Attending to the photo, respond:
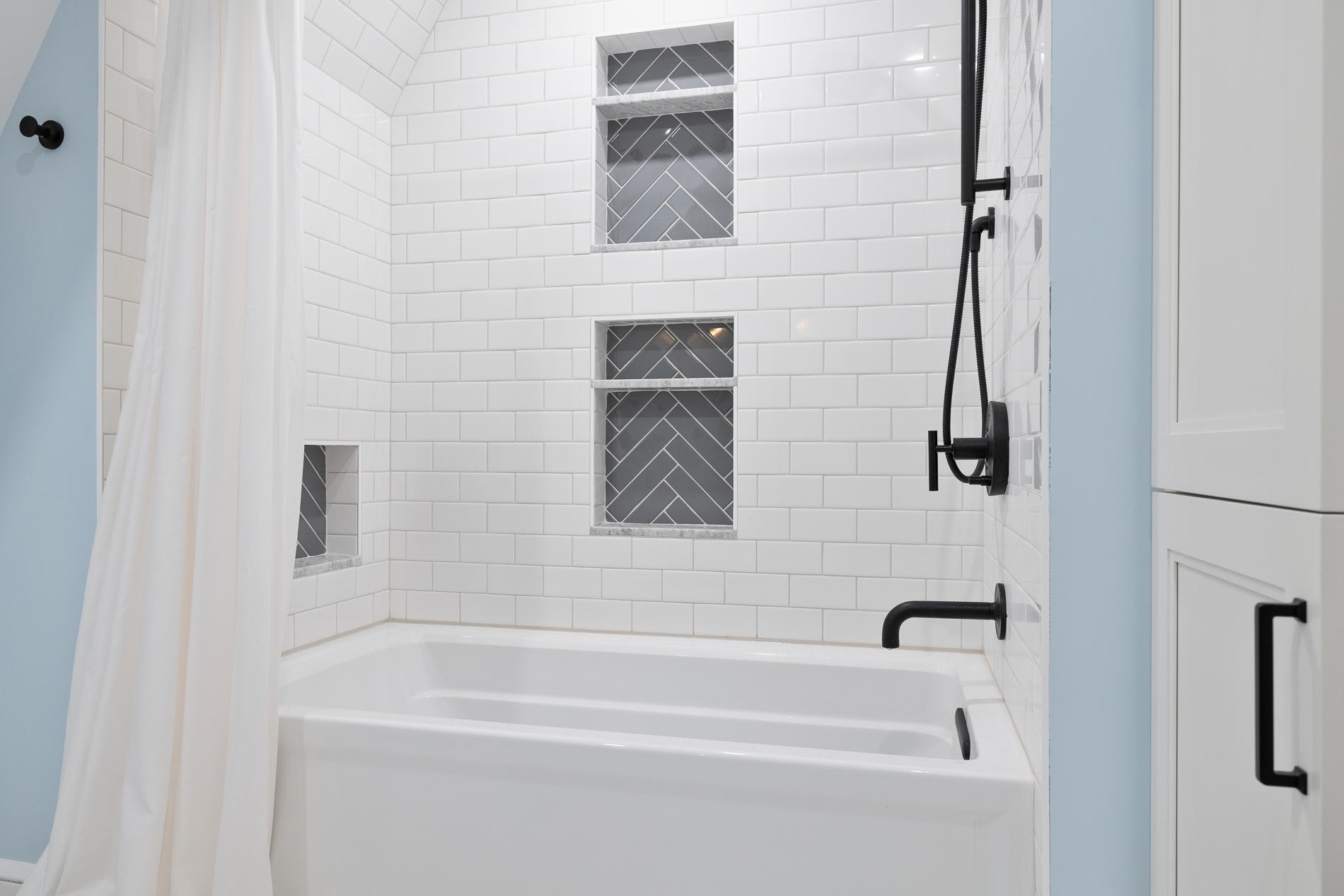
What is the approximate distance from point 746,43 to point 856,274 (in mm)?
787

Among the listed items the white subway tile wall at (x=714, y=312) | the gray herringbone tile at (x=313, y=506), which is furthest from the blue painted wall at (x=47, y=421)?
the white subway tile wall at (x=714, y=312)

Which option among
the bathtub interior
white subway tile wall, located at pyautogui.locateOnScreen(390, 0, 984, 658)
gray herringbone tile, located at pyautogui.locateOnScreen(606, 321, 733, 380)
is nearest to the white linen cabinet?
the bathtub interior

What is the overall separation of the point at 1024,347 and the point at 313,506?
213 cm

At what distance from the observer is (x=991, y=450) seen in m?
1.60

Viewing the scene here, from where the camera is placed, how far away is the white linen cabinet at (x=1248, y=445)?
620 mm

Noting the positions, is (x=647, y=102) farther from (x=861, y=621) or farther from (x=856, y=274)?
(x=861, y=621)

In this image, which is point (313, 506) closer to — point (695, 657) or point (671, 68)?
point (695, 657)

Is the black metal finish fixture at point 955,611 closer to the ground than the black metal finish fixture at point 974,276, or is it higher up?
closer to the ground

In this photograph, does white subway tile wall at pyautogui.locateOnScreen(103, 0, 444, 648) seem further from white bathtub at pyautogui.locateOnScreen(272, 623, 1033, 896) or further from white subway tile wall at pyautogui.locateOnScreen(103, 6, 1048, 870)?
white bathtub at pyautogui.locateOnScreen(272, 623, 1033, 896)

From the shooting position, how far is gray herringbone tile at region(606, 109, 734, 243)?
255 centimetres

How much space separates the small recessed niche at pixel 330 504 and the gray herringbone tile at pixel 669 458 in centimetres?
82

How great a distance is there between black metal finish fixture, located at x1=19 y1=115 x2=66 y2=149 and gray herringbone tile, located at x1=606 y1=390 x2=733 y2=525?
5.09 feet

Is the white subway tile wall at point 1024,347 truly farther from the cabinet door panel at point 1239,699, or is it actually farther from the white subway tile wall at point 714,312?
the white subway tile wall at point 714,312

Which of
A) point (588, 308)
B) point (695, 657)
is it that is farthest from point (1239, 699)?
point (588, 308)
